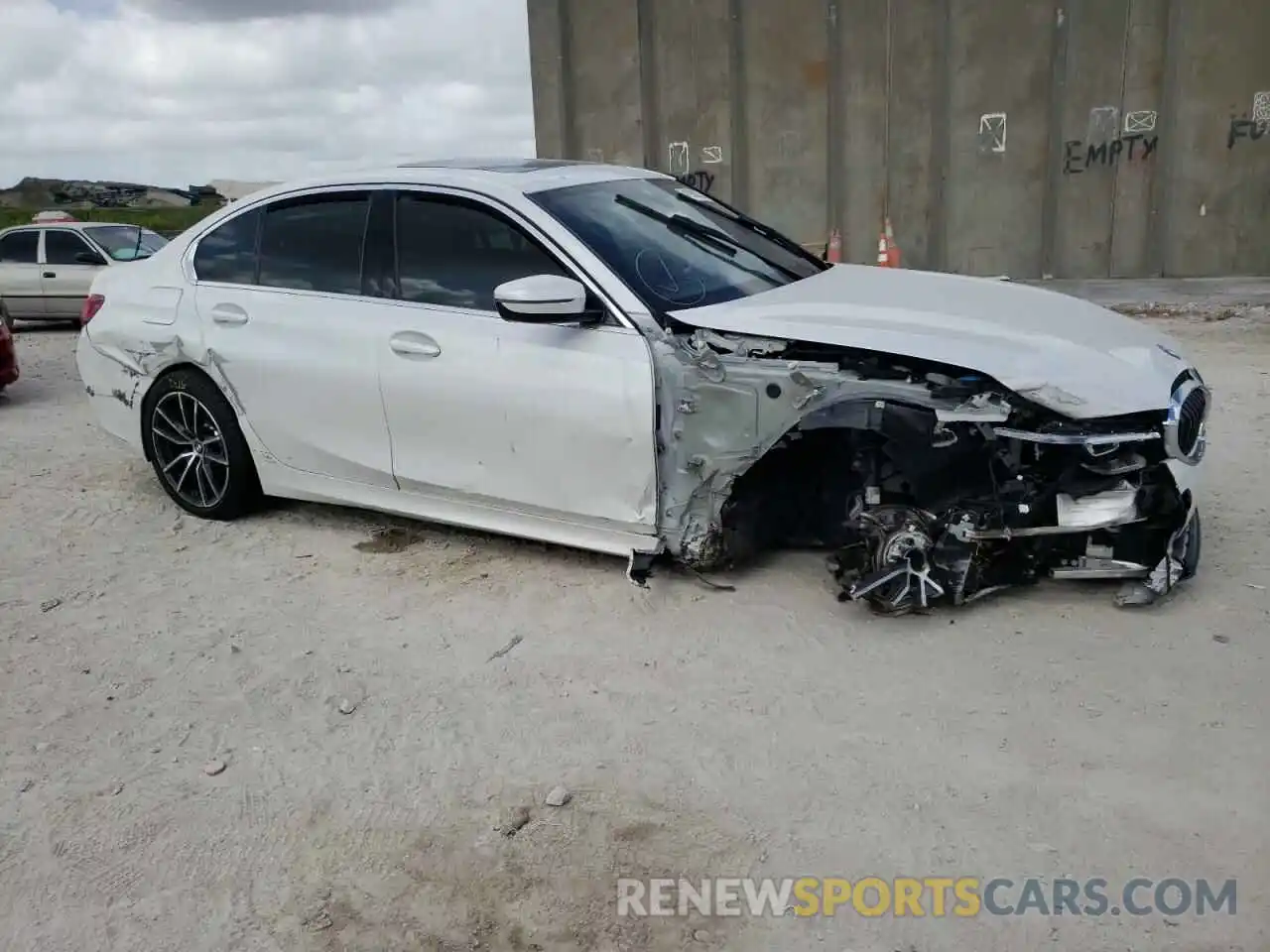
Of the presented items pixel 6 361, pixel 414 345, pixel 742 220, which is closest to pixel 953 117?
pixel 742 220

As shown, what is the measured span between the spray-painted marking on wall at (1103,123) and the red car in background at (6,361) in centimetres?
1222

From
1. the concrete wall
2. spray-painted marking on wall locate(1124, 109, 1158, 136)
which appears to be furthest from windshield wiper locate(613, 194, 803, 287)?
spray-painted marking on wall locate(1124, 109, 1158, 136)

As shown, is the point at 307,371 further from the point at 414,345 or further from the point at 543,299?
the point at 543,299

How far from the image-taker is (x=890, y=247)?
14461mm

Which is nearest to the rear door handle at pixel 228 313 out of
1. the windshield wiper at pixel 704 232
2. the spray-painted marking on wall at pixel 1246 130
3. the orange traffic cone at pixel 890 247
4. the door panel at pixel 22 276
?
the windshield wiper at pixel 704 232

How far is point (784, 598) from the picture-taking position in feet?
14.2

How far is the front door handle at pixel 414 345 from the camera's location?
456cm

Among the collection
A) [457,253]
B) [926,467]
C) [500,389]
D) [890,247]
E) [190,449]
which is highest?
[457,253]

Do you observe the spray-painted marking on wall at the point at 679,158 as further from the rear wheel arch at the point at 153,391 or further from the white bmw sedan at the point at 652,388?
the rear wheel arch at the point at 153,391

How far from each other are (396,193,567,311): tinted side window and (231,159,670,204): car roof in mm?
108

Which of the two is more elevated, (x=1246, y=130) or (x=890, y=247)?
(x=1246, y=130)

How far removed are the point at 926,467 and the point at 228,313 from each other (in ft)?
10.8

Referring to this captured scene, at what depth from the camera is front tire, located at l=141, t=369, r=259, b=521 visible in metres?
5.32

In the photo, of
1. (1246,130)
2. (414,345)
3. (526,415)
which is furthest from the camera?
(1246,130)
